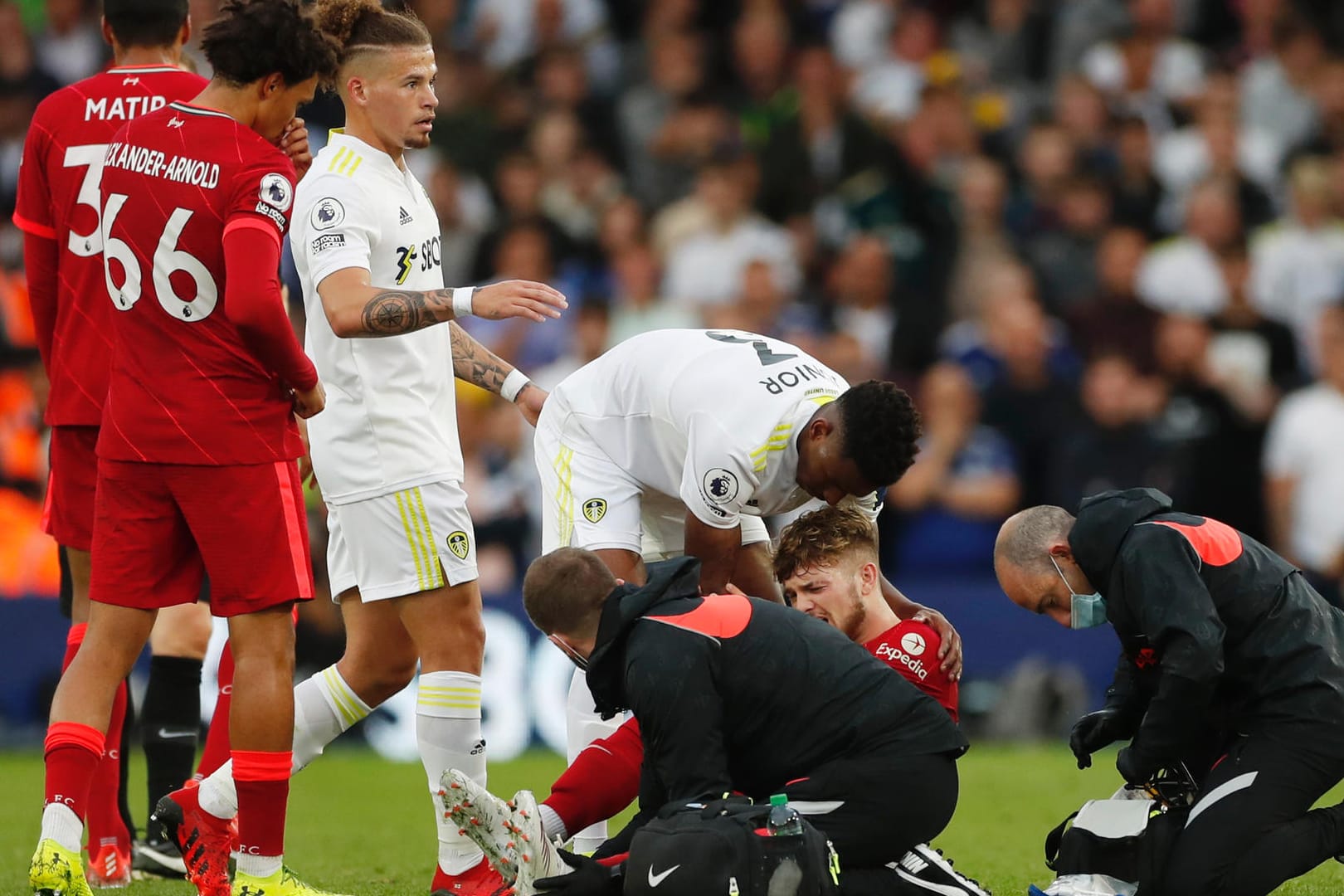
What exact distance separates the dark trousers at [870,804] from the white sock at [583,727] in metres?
1.09

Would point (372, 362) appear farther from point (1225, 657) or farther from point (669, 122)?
point (669, 122)

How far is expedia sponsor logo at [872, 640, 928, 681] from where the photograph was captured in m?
5.92

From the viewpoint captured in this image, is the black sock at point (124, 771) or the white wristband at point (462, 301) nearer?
the white wristband at point (462, 301)

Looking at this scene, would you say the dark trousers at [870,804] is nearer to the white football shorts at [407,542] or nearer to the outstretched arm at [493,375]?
the white football shorts at [407,542]

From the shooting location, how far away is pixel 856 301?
12.9 m

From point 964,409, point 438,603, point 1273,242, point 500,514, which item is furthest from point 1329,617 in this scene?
point 1273,242

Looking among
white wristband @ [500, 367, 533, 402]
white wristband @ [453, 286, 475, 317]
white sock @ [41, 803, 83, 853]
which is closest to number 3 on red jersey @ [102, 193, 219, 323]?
white wristband @ [453, 286, 475, 317]

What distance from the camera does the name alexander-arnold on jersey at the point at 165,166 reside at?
5.21m

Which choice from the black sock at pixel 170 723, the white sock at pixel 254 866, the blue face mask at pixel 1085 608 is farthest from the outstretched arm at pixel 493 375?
the blue face mask at pixel 1085 608

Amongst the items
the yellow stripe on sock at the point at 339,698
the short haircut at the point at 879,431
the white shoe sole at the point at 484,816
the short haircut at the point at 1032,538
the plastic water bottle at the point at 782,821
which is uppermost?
the short haircut at the point at 879,431

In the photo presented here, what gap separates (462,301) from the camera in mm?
5406

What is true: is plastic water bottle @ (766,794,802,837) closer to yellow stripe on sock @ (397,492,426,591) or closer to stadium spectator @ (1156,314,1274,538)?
yellow stripe on sock @ (397,492,426,591)

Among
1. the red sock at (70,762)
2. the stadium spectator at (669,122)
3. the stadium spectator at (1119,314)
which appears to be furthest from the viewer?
the stadium spectator at (669,122)

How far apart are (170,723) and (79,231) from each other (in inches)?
71.1
